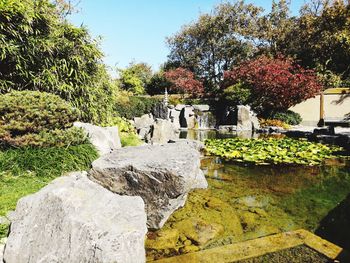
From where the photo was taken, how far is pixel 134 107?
669 inches

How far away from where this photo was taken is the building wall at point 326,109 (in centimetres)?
2011

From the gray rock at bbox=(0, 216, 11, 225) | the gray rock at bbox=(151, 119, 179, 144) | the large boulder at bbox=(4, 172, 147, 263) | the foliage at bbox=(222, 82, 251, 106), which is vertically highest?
the foliage at bbox=(222, 82, 251, 106)

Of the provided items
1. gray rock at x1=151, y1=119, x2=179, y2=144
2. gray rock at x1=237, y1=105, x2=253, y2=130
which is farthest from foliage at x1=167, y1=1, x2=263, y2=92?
gray rock at x1=151, y1=119, x2=179, y2=144

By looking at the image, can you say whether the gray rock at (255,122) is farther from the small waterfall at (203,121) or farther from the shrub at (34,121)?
the shrub at (34,121)

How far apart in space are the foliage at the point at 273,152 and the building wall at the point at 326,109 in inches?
467

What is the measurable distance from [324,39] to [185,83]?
10.7m

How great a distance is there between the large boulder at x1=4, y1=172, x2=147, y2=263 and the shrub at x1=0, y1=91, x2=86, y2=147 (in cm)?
243

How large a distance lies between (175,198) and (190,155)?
783 mm

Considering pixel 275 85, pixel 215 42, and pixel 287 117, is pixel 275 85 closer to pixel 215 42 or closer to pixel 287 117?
pixel 287 117

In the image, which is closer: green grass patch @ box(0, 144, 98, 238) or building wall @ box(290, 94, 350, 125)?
green grass patch @ box(0, 144, 98, 238)

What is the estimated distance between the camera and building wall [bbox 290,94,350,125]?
20109 millimetres

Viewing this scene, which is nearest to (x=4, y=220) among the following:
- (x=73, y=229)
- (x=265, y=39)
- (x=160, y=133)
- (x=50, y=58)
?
(x=73, y=229)

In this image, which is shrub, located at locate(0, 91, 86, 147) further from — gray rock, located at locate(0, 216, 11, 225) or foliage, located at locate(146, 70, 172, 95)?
foliage, located at locate(146, 70, 172, 95)

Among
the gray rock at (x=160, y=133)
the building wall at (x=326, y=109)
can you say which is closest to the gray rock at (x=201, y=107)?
the building wall at (x=326, y=109)
